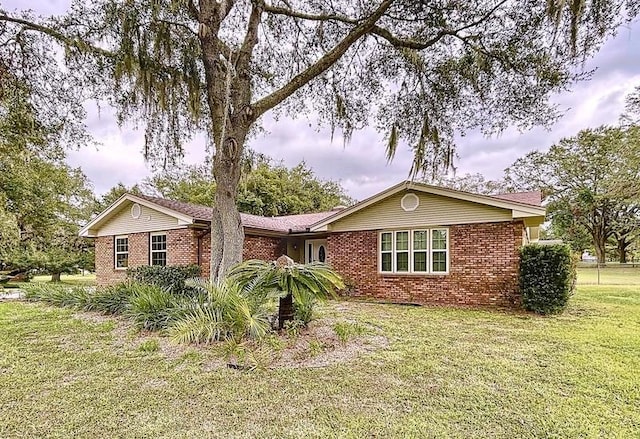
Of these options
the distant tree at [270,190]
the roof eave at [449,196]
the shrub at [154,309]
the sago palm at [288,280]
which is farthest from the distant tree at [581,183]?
the shrub at [154,309]

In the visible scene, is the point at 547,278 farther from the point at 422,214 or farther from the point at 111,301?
the point at 111,301

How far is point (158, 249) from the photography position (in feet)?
43.1

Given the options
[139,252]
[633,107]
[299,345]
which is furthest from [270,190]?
[633,107]

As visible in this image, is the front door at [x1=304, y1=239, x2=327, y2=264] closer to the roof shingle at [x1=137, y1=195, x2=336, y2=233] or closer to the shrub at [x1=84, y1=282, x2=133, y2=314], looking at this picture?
the roof shingle at [x1=137, y1=195, x2=336, y2=233]

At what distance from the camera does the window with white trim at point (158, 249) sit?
12.9 m

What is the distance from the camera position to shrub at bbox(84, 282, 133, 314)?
804cm

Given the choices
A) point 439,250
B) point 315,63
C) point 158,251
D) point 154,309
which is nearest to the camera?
point 154,309

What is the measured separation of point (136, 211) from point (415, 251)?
33.2ft

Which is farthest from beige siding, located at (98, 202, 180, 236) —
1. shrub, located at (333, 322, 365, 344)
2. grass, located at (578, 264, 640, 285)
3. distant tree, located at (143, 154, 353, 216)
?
grass, located at (578, 264, 640, 285)

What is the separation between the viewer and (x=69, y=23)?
26.4 feet

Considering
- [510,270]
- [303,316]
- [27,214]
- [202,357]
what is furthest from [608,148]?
[27,214]

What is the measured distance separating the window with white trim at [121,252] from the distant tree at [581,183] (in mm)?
31398

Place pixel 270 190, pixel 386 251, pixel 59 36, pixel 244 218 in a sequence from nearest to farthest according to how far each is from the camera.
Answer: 1. pixel 59 36
2. pixel 386 251
3. pixel 244 218
4. pixel 270 190

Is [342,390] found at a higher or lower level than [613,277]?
higher
